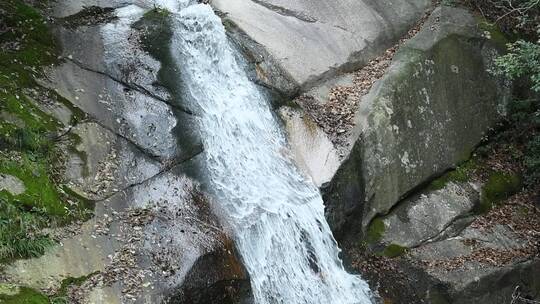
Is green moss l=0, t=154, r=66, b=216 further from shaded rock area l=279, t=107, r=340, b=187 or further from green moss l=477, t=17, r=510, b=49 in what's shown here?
green moss l=477, t=17, r=510, b=49

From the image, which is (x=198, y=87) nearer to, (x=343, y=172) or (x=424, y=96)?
(x=343, y=172)

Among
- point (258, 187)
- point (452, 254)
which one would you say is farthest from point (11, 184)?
point (452, 254)

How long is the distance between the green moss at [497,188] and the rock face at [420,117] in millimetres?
873

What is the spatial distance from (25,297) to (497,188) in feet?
33.3

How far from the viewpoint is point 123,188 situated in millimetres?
8023

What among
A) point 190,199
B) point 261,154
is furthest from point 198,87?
point 190,199

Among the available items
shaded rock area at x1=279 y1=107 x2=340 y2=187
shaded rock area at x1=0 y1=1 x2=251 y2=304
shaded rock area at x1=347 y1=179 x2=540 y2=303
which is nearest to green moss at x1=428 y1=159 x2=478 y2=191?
shaded rock area at x1=347 y1=179 x2=540 y2=303

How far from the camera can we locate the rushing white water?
855 cm

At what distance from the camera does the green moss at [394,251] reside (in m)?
9.89

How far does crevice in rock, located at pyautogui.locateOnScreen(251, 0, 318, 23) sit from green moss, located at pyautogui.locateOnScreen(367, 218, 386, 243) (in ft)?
17.7

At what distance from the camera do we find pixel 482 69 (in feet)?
42.0

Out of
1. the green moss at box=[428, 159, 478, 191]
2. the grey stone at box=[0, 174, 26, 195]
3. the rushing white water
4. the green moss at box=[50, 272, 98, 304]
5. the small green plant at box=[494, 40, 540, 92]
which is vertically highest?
the small green plant at box=[494, 40, 540, 92]

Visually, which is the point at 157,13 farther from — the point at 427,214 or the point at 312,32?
the point at 427,214

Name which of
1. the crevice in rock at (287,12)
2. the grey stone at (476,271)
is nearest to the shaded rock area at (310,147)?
the grey stone at (476,271)
